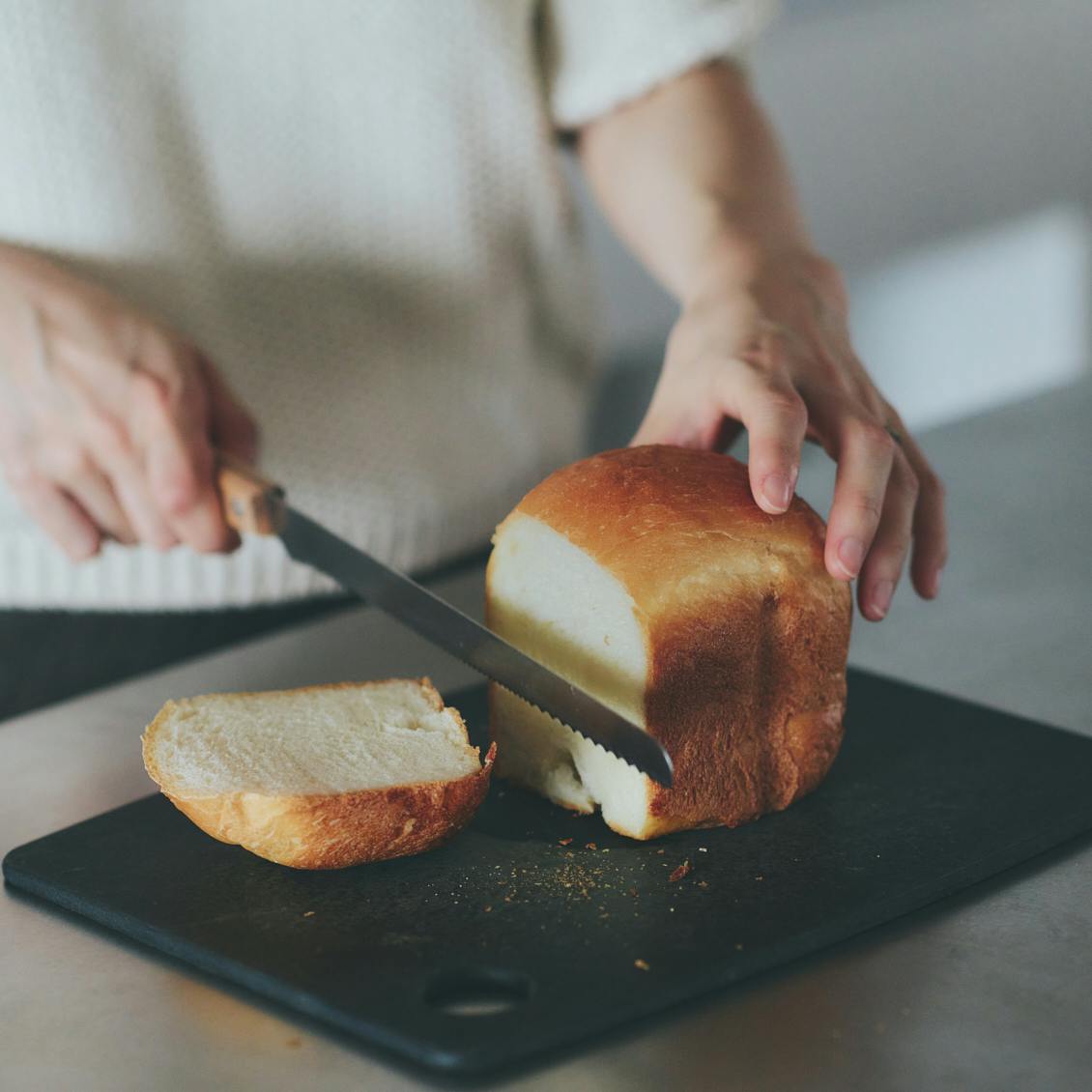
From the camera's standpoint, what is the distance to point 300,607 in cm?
191

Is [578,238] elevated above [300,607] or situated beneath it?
elevated above

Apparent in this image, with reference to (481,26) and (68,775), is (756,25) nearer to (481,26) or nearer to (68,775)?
(481,26)

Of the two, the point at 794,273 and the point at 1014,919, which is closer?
the point at 1014,919

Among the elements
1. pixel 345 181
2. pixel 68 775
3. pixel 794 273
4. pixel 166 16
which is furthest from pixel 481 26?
pixel 68 775

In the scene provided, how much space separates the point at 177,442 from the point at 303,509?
0.36 m

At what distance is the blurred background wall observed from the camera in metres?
4.49

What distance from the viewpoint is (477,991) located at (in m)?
0.98

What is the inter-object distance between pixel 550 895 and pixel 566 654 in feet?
0.77

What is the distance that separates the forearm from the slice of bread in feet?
2.06

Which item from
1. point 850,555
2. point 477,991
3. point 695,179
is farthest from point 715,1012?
point 695,179

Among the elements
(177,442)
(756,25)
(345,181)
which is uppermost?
(756,25)

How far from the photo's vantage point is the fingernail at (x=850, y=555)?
1.20m

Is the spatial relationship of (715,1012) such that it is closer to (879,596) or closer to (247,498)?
(879,596)

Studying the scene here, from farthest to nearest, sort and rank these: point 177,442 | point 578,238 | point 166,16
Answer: point 578,238 < point 166,16 < point 177,442
